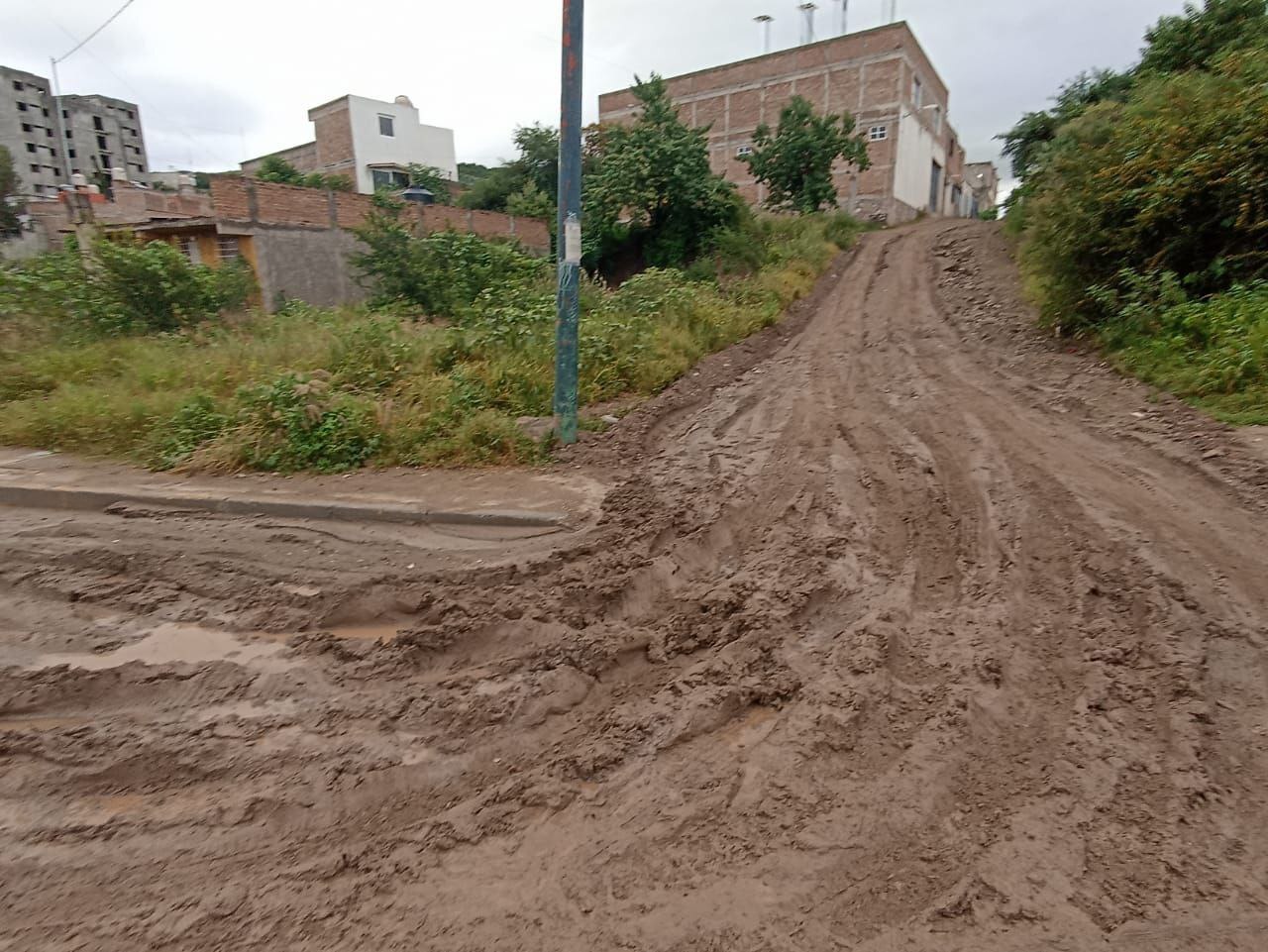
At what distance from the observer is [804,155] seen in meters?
25.2

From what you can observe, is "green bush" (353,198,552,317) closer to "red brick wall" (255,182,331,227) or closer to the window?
"red brick wall" (255,182,331,227)

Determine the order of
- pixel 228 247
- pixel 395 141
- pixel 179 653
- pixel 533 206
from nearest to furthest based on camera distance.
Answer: pixel 179 653, pixel 228 247, pixel 533 206, pixel 395 141

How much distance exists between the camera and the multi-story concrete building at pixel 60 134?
5931 cm

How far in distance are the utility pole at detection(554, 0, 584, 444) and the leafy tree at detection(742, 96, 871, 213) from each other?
21087mm

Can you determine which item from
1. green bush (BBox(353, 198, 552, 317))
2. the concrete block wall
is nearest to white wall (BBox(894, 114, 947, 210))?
the concrete block wall

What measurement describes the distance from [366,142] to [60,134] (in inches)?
1571

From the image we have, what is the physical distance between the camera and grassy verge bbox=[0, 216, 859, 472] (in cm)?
676

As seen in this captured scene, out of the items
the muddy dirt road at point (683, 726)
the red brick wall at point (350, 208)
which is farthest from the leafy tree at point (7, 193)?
the muddy dirt road at point (683, 726)

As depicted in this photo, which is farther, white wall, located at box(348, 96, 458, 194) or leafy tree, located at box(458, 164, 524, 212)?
white wall, located at box(348, 96, 458, 194)

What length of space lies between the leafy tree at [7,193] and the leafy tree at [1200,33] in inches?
1705

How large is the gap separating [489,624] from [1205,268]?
9.77m

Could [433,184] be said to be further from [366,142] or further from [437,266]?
[437,266]

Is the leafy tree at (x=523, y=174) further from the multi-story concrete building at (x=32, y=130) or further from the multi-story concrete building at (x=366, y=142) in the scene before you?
the multi-story concrete building at (x=32, y=130)

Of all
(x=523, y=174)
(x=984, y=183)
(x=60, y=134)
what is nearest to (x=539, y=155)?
(x=523, y=174)
